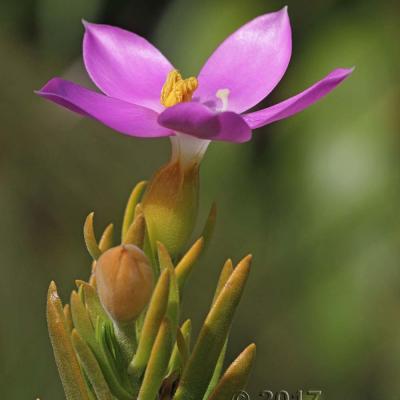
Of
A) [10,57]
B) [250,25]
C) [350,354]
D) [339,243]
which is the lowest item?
[350,354]

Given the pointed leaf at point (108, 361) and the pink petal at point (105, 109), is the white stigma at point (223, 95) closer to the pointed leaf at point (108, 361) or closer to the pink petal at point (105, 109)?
the pink petal at point (105, 109)

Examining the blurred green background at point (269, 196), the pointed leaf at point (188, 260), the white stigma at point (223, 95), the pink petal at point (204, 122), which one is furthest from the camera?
the blurred green background at point (269, 196)

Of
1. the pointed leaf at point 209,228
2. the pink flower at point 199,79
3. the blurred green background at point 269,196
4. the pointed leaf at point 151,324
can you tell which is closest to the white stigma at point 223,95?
the pink flower at point 199,79

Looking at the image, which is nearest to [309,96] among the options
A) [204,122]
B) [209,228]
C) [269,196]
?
[204,122]

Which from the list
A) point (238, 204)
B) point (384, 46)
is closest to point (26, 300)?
point (238, 204)

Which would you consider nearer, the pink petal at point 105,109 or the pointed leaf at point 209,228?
the pink petal at point 105,109

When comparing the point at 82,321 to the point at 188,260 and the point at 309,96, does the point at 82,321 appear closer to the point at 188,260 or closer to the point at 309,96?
the point at 188,260

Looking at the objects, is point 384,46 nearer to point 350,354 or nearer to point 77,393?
point 350,354

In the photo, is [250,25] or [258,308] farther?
[258,308]
